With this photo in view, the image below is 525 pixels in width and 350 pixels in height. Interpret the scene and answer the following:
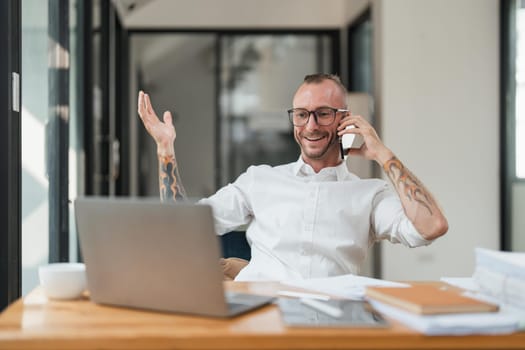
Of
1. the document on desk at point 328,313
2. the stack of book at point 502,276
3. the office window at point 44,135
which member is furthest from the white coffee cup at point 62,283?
the office window at point 44,135

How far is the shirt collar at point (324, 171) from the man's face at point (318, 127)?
0.03 m

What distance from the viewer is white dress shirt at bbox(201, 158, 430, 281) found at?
6.96 feet

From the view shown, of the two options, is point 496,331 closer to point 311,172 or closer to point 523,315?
point 523,315

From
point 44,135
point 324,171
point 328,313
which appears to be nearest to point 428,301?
point 328,313

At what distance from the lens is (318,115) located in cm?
225

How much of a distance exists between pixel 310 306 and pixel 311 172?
0.99m

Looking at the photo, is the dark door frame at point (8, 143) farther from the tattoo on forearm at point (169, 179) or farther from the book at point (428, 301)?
the book at point (428, 301)

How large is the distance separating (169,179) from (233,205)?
240 mm

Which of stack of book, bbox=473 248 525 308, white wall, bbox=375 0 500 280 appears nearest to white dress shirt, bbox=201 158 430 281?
stack of book, bbox=473 248 525 308

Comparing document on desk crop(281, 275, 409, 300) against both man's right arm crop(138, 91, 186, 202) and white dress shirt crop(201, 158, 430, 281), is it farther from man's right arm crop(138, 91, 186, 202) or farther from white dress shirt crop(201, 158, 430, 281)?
man's right arm crop(138, 91, 186, 202)

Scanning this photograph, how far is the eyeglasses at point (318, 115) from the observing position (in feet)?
7.37

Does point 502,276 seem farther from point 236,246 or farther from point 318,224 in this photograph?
point 236,246

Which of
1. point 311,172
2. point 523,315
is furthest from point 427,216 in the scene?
point 523,315

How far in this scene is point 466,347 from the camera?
113 cm
